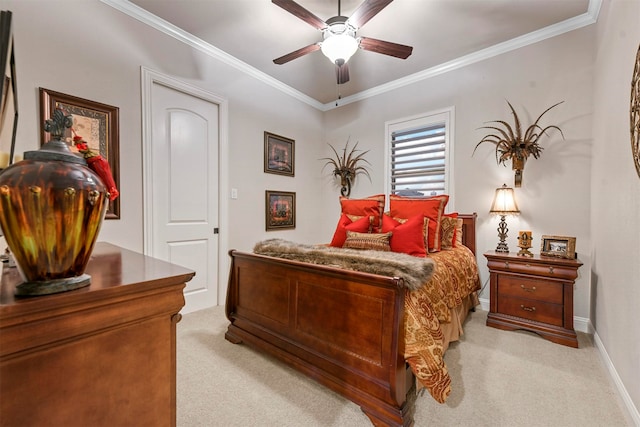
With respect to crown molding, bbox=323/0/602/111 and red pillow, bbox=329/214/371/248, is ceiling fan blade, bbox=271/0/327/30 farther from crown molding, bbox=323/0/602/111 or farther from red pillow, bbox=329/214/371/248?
crown molding, bbox=323/0/602/111

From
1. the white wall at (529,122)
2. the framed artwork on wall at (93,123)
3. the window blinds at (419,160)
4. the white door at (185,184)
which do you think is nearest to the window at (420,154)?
the window blinds at (419,160)

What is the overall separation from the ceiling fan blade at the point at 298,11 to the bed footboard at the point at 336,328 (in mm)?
1708

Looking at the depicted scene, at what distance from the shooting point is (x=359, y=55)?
3191mm

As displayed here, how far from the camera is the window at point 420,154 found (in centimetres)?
341

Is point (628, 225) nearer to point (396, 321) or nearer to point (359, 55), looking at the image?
point (396, 321)

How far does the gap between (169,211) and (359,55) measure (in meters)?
2.68

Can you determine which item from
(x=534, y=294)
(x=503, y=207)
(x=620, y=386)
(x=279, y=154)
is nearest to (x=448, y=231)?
(x=503, y=207)

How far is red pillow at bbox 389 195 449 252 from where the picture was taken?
264cm

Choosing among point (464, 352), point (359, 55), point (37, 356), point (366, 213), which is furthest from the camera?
point (359, 55)

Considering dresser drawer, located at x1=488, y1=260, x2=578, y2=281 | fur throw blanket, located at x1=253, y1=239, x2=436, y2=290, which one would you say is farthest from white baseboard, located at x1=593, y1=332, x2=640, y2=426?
fur throw blanket, located at x1=253, y1=239, x2=436, y2=290

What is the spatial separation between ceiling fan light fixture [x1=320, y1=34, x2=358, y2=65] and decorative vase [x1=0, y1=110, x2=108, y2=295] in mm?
1958

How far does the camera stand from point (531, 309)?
8.03ft

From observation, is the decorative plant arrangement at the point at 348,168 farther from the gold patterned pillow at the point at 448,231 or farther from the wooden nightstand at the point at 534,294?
the wooden nightstand at the point at 534,294

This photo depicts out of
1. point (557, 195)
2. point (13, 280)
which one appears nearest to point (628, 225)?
point (557, 195)
